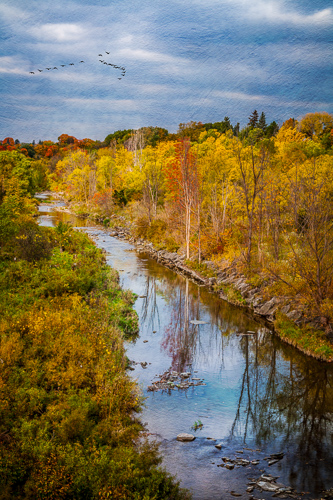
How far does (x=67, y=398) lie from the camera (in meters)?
9.73

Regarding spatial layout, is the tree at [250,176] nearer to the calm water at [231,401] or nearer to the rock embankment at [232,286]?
the rock embankment at [232,286]

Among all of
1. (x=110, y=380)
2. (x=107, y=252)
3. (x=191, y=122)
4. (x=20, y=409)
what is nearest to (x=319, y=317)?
(x=110, y=380)

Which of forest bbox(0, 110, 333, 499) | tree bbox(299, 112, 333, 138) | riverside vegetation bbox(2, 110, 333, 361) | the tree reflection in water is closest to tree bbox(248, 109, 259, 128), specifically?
riverside vegetation bbox(2, 110, 333, 361)

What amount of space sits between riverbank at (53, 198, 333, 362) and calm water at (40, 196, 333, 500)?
56 cm

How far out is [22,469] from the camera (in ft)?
24.2

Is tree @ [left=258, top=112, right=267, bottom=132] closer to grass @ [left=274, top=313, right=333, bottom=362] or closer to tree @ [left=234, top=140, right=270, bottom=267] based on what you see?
tree @ [left=234, top=140, right=270, bottom=267]

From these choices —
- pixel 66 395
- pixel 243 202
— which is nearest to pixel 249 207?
pixel 243 202

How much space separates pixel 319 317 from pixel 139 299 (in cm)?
952

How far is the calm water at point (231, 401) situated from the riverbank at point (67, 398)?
2.84 feet

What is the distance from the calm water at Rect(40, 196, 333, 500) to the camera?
9.42 m

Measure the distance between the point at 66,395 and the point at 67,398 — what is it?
146 millimetres

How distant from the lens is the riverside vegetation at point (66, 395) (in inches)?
285

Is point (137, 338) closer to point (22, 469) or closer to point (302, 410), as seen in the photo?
point (302, 410)

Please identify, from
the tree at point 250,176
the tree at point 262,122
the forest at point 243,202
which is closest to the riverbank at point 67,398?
the forest at point 243,202
